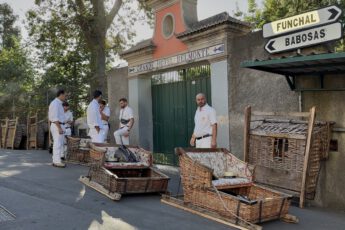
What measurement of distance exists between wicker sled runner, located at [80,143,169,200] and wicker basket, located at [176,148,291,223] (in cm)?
99

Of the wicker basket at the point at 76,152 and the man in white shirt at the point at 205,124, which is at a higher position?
the man in white shirt at the point at 205,124

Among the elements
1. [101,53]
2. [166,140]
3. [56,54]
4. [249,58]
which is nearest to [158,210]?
[249,58]

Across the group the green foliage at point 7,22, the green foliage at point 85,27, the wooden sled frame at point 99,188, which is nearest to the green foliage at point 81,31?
the green foliage at point 85,27

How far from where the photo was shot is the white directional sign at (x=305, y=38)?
6.56m

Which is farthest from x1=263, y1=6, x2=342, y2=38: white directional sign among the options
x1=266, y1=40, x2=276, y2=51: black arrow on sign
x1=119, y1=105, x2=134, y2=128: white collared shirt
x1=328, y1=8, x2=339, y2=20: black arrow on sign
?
x1=119, y1=105, x2=134, y2=128: white collared shirt

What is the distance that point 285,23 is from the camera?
727cm

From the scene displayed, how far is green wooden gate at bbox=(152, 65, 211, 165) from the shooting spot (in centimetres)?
1066

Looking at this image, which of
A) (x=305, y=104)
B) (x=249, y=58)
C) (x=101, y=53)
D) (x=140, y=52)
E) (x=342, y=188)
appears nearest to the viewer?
(x=342, y=188)

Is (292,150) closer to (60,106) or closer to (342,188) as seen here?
(342,188)

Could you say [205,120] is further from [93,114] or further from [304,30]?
[93,114]

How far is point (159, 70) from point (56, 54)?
14.0m

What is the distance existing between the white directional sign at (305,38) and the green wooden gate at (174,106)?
2.84 metres

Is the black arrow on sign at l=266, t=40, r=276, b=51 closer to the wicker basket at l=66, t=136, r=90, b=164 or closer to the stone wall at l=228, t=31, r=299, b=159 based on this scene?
the stone wall at l=228, t=31, r=299, b=159

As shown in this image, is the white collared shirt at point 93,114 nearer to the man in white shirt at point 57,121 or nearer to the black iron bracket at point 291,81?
the man in white shirt at point 57,121
